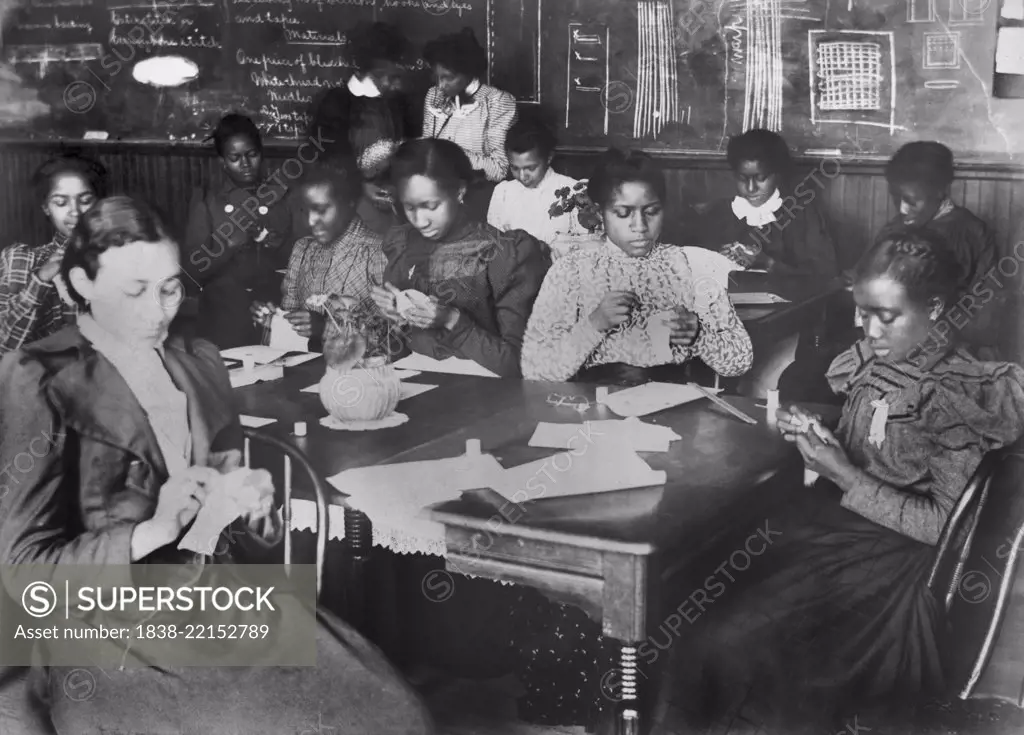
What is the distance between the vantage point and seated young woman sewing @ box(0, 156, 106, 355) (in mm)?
2965

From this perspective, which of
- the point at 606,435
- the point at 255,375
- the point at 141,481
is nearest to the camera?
the point at 606,435

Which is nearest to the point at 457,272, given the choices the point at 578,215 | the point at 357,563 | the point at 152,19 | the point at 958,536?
the point at 578,215

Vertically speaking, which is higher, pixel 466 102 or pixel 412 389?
pixel 466 102

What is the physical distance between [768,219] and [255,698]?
1785 millimetres

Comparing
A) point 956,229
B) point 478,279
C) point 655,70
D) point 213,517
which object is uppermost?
point 655,70

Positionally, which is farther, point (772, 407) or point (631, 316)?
point (631, 316)

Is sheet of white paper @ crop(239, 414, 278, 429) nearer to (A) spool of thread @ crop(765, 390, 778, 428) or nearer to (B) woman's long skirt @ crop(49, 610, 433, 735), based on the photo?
(B) woman's long skirt @ crop(49, 610, 433, 735)

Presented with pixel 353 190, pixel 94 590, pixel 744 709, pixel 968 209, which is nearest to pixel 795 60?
pixel 968 209

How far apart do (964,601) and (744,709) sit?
0.60 m

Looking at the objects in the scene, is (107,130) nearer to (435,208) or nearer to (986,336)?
(435,208)

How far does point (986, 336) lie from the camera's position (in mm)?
2701

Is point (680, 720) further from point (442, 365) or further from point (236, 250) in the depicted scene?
point (236, 250)

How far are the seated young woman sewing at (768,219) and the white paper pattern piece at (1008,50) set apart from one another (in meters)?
0.54

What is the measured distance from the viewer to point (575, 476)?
2500mm
